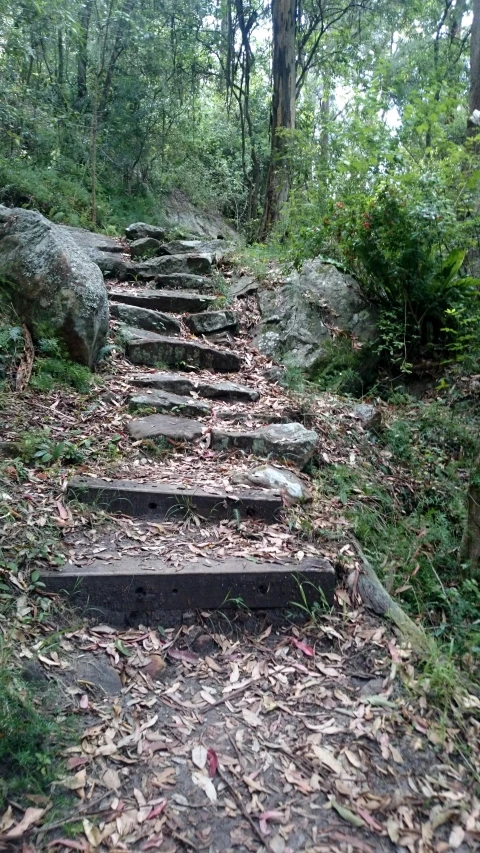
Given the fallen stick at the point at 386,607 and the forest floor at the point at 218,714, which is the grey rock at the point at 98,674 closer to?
the forest floor at the point at 218,714

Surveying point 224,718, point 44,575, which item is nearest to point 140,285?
point 44,575

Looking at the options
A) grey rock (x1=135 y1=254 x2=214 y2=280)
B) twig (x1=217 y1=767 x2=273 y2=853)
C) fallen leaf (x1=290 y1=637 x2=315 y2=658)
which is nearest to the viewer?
twig (x1=217 y1=767 x2=273 y2=853)

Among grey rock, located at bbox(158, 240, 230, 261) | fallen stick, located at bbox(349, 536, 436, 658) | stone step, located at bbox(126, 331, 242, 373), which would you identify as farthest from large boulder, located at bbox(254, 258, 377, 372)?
fallen stick, located at bbox(349, 536, 436, 658)

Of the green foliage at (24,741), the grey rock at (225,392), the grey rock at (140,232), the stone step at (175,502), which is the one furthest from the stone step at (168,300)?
the green foliage at (24,741)

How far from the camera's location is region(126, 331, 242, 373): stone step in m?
5.52

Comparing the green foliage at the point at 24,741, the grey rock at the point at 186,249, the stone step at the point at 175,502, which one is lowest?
the green foliage at the point at 24,741

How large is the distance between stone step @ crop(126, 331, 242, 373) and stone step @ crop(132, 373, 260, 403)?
0.35 m

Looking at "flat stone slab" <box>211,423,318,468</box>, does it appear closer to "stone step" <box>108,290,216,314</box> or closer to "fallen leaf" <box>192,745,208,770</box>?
"fallen leaf" <box>192,745,208,770</box>

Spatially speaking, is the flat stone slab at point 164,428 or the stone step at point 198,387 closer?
the flat stone slab at point 164,428

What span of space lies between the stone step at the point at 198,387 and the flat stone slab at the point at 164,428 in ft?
2.10

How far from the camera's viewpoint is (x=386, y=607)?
9.84 ft

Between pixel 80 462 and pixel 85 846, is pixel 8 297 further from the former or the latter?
pixel 85 846

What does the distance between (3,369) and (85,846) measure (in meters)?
3.30

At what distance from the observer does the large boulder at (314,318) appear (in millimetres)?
5902
